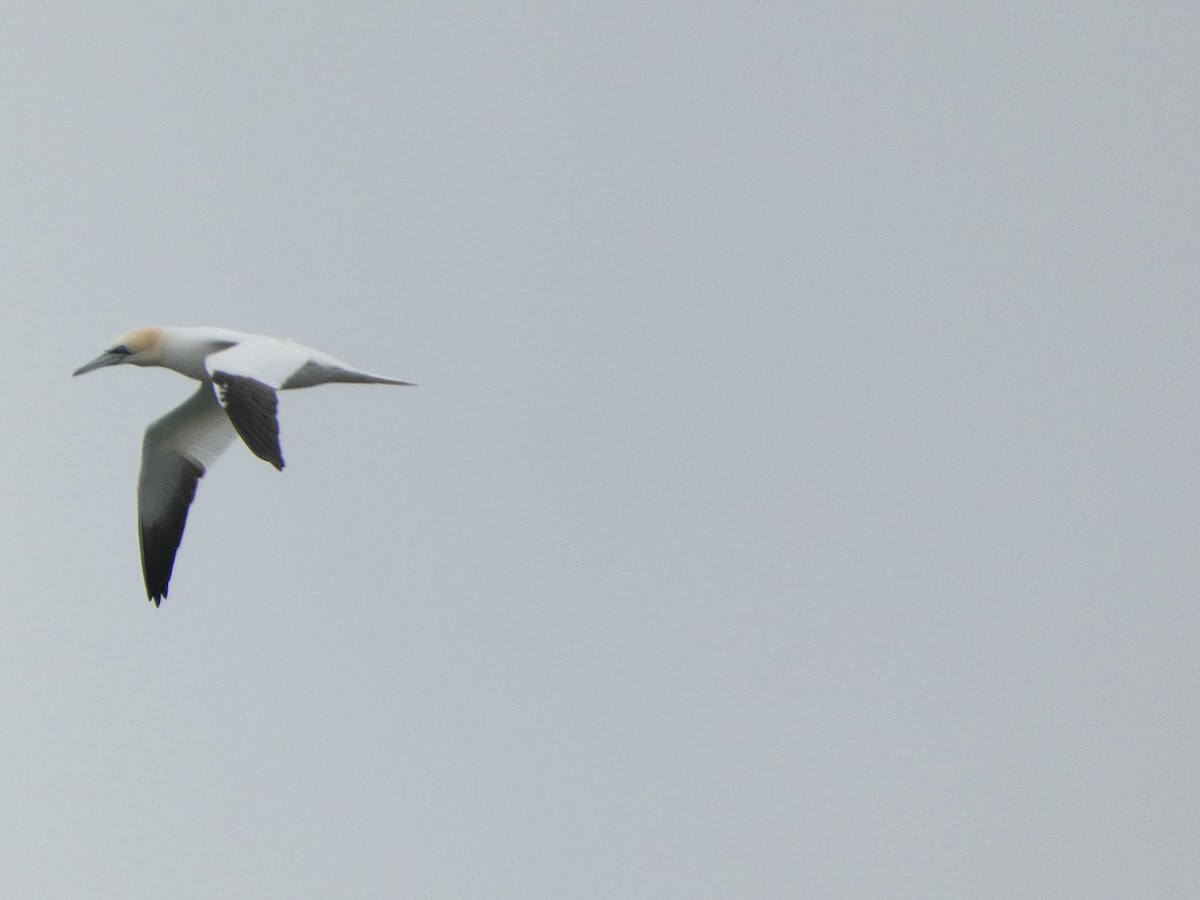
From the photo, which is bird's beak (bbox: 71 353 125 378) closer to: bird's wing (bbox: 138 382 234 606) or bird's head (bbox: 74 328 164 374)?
bird's head (bbox: 74 328 164 374)

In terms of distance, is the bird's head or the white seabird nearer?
the white seabird

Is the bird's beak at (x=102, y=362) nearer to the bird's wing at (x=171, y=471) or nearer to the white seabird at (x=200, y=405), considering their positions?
the white seabird at (x=200, y=405)

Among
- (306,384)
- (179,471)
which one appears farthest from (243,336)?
(179,471)

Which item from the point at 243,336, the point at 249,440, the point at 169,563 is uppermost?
the point at 243,336

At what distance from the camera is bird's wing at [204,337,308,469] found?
1331cm

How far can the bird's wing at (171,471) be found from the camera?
19.1m

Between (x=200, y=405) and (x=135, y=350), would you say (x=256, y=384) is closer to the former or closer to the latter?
(x=135, y=350)

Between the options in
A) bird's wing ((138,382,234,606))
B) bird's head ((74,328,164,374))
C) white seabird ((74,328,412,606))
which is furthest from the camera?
bird's wing ((138,382,234,606))

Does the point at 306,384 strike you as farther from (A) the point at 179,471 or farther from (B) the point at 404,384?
(A) the point at 179,471

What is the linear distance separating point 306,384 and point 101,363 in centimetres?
235

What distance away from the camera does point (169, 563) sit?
19125 millimetres

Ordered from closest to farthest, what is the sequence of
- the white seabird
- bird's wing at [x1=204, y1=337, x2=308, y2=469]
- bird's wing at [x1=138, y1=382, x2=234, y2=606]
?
1. bird's wing at [x1=204, y1=337, x2=308, y2=469]
2. the white seabird
3. bird's wing at [x1=138, y1=382, x2=234, y2=606]

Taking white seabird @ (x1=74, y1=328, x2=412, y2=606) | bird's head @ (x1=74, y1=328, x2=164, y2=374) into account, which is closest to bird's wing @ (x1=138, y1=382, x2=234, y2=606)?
white seabird @ (x1=74, y1=328, x2=412, y2=606)

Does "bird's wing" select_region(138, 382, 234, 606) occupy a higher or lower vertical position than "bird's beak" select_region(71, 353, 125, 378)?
lower
